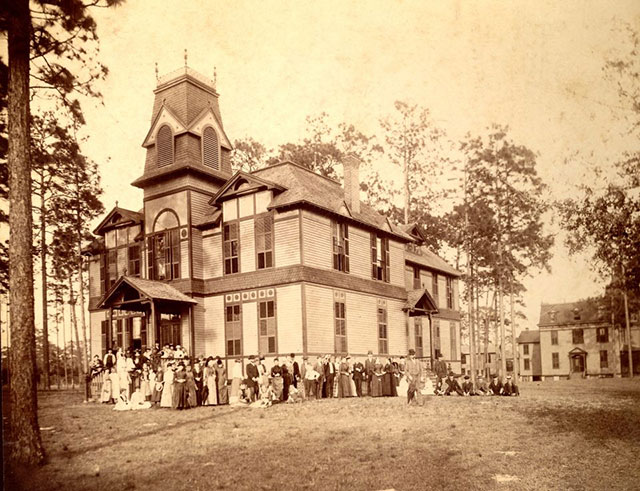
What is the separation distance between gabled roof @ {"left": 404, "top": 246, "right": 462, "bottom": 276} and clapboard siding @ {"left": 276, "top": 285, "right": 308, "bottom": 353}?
10.8 m

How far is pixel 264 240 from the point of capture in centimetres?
2261

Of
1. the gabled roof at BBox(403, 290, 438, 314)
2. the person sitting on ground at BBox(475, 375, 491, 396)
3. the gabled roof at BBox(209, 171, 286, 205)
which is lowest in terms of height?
the person sitting on ground at BBox(475, 375, 491, 396)

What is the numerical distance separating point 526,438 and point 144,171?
744 inches

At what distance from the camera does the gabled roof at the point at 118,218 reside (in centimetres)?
2588

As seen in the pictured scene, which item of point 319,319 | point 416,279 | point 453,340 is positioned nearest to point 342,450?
point 319,319

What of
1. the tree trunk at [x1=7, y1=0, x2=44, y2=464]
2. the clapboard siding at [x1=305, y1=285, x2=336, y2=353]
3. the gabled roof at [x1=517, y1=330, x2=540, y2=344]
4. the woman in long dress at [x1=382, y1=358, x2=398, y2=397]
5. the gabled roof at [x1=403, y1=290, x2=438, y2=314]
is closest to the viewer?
the tree trunk at [x1=7, y1=0, x2=44, y2=464]

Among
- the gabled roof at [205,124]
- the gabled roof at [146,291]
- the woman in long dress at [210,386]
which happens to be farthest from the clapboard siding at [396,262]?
the woman in long dress at [210,386]

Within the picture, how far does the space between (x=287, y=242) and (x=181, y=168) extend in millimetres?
5309

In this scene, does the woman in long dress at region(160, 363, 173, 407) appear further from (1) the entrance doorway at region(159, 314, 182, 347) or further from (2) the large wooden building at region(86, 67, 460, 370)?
(1) the entrance doorway at region(159, 314, 182, 347)

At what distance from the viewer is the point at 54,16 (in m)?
9.95

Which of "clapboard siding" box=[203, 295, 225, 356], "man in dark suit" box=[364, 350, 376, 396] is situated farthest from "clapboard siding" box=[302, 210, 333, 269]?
"clapboard siding" box=[203, 295, 225, 356]

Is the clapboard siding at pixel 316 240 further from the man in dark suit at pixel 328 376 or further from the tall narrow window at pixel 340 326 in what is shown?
the man in dark suit at pixel 328 376

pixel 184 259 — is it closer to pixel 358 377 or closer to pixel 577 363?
pixel 358 377

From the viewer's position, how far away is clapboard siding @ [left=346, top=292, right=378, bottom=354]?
2388cm
